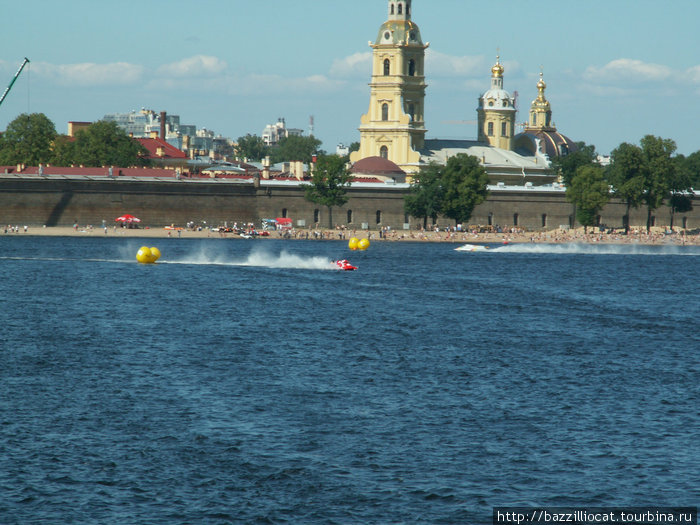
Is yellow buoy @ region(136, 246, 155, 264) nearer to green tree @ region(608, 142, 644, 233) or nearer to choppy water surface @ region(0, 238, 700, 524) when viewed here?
choppy water surface @ region(0, 238, 700, 524)

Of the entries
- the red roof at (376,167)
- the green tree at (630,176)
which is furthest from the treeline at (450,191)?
the green tree at (630,176)

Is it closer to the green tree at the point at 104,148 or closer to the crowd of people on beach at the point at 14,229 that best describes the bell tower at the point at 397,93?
the green tree at the point at 104,148

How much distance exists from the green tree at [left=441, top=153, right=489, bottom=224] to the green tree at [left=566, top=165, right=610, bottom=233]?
36.2 feet

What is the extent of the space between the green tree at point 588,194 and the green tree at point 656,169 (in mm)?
5048

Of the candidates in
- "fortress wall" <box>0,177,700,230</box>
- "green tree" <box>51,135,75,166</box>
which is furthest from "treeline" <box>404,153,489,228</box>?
"green tree" <box>51,135,75,166</box>

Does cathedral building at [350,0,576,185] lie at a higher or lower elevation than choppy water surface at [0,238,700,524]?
higher

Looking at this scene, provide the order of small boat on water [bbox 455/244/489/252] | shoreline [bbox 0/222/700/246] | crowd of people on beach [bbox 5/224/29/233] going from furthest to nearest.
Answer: shoreline [bbox 0/222/700/246] < crowd of people on beach [bbox 5/224/29/233] < small boat on water [bbox 455/244/489/252]

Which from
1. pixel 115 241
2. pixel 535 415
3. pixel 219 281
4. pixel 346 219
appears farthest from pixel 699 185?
pixel 535 415

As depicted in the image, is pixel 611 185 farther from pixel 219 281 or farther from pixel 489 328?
pixel 489 328

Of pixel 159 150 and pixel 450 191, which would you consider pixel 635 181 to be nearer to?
pixel 450 191

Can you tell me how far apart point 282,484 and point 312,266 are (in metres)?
62.4

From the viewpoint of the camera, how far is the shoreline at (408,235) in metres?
123

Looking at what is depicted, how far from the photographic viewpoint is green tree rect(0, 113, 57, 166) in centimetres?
14388

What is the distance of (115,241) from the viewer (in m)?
117
